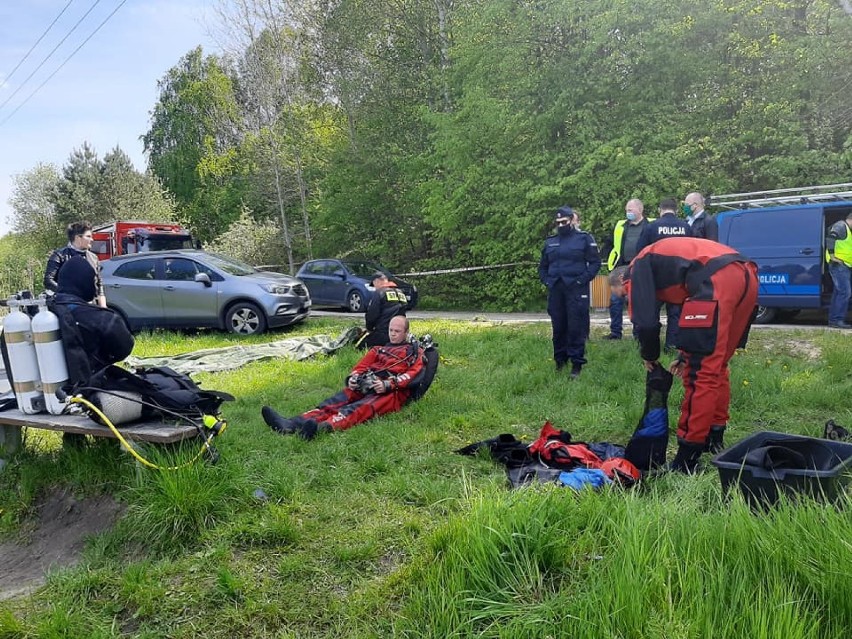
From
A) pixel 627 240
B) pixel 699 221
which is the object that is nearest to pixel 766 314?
pixel 699 221

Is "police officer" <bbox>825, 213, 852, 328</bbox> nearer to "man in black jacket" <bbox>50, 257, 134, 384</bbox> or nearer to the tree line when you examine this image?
the tree line

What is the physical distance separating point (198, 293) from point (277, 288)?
1.42 m

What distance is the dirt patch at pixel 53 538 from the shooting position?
3.36 meters

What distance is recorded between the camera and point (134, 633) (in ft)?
8.52

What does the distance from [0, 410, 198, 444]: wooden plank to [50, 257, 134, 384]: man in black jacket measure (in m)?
0.33

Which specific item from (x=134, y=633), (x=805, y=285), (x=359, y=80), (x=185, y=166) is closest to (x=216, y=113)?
(x=359, y=80)

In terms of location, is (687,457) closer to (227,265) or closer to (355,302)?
(227,265)

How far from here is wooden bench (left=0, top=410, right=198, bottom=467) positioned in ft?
12.2

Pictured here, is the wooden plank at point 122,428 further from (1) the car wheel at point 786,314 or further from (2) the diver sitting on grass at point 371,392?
(1) the car wheel at point 786,314

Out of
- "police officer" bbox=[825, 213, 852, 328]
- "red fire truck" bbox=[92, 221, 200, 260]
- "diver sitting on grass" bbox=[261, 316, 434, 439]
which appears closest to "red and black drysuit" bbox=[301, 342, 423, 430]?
"diver sitting on grass" bbox=[261, 316, 434, 439]

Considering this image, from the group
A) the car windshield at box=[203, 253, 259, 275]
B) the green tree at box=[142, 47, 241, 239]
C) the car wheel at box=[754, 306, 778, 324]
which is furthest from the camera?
the green tree at box=[142, 47, 241, 239]

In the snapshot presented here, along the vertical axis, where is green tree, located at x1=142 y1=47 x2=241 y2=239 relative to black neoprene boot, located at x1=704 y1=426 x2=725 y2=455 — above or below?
above

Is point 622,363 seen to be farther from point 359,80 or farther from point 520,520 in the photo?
point 359,80

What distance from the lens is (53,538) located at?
3.77 metres
